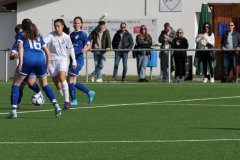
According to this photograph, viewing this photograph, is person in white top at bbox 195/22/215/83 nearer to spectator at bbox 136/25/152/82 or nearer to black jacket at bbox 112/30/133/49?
spectator at bbox 136/25/152/82

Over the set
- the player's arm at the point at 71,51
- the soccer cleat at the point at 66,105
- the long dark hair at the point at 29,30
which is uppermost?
the long dark hair at the point at 29,30

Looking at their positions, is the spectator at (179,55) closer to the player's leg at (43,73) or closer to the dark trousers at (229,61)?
the dark trousers at (229,61)

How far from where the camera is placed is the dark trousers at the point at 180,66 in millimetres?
28698

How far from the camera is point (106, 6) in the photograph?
4009 centimetres

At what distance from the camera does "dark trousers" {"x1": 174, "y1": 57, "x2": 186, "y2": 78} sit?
2870cm

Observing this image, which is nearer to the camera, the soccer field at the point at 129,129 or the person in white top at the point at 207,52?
the soccer field at the point at 129,129

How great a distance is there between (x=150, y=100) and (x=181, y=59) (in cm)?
813

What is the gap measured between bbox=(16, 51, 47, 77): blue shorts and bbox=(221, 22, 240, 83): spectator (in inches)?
522

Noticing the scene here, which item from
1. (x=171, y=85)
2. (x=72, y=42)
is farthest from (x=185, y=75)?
(x=72, y=42)

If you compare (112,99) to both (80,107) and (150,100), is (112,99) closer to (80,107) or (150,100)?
(150,100)

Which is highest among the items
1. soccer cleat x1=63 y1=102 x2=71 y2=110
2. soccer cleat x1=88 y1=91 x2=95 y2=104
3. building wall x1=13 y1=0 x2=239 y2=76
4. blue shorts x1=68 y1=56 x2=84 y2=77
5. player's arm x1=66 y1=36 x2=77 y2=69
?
building wall x1=13 y1=0 x2=239 y2=76

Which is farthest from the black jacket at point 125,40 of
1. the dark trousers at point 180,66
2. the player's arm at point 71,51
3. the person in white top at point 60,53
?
the person in white top at point 60,53

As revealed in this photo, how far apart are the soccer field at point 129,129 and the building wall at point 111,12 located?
17045mm

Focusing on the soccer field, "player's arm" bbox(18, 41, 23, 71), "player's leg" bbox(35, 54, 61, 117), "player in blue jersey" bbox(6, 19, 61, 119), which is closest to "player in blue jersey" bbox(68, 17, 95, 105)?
the soccer field
